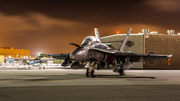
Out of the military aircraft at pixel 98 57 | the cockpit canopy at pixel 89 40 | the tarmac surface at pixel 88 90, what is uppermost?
the cockpit canopy at pixel 89 40

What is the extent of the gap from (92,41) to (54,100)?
42.0 ft

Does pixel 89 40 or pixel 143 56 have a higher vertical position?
pixel 89 40

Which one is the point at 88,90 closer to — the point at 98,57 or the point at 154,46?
the point at 98,57

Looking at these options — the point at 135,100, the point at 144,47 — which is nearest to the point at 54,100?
the point at 135,100

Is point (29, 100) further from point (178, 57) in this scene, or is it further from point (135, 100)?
point (178, 57)

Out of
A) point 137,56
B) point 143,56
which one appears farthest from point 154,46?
point 143,56

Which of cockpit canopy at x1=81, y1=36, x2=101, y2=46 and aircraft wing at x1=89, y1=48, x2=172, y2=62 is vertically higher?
cockpit canopy at x1=81, y1=36, x2=101, y2=46

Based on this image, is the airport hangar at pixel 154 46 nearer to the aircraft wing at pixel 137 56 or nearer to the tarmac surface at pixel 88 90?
the aircraft wing at pixel 137 56

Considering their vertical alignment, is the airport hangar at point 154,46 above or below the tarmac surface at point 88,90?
above

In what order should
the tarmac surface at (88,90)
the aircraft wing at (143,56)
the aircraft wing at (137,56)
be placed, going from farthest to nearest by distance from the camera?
the aircraft wing at (143,56), the aircraft wing at (137,56), the tarmac surface at (88,90)

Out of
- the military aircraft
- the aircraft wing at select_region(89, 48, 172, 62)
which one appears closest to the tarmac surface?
the military aircraft

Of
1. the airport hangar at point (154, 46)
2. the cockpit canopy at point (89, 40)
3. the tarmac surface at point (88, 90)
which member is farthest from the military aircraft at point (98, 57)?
the airport hangar at point (154, 46)

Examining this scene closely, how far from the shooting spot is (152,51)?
5288cm

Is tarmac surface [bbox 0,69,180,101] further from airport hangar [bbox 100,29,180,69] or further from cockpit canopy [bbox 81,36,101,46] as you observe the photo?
airport hangar [bbox 100,29,180,69]
